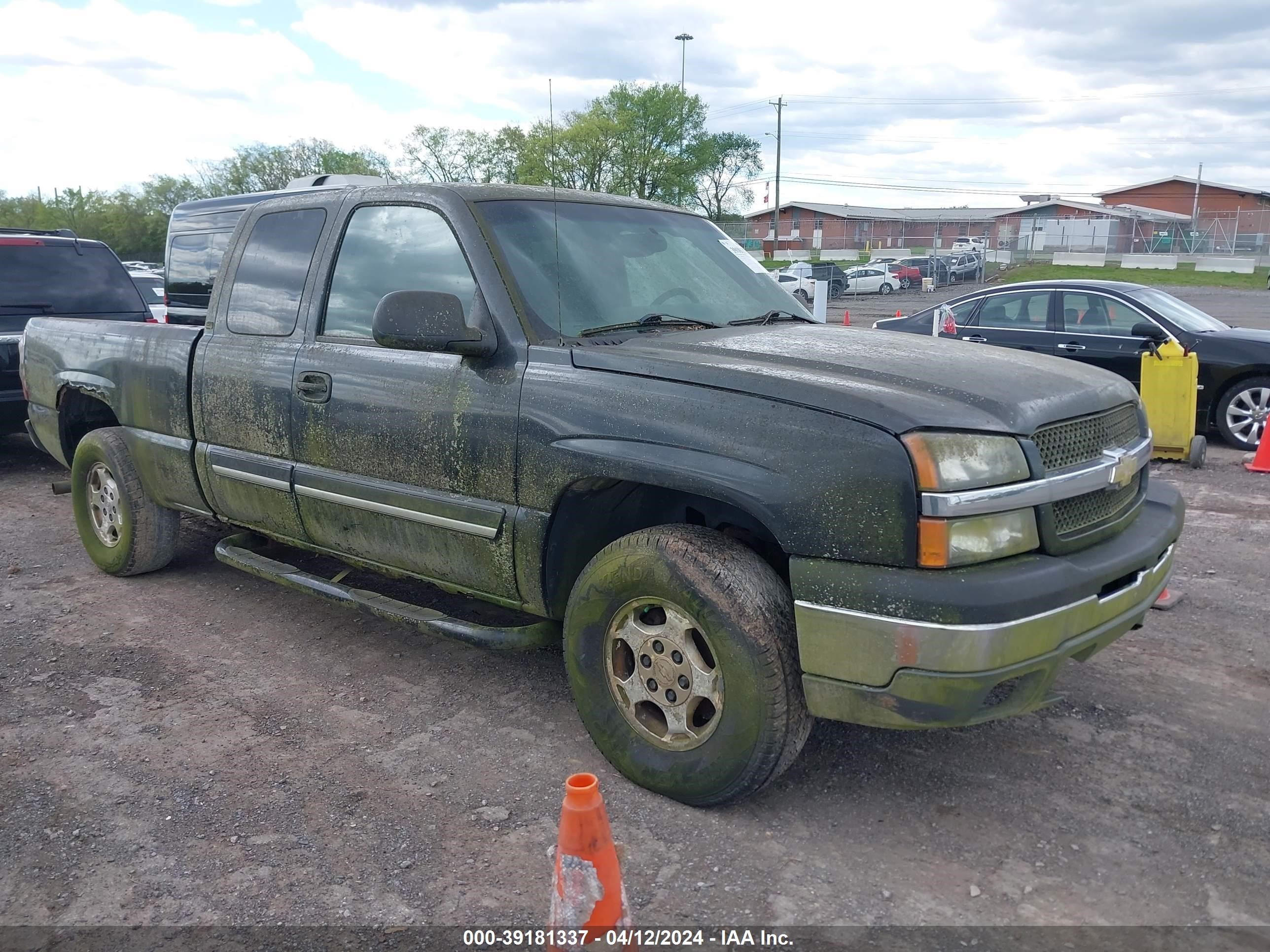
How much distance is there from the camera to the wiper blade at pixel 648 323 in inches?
144

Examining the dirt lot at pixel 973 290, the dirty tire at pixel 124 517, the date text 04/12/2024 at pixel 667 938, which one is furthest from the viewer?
the dirt lot at pixel 973 290

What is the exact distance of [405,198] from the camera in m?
4.04

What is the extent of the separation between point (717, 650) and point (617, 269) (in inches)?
66.0

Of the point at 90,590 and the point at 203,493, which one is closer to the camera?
the point at 203,493

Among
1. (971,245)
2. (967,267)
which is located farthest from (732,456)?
(971,245)

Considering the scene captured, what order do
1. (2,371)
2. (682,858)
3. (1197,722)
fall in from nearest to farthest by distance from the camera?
(682,858) < (1197,722) < (2,371)

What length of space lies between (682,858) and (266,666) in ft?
7.68

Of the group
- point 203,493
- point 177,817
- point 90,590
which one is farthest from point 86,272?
point 177,817

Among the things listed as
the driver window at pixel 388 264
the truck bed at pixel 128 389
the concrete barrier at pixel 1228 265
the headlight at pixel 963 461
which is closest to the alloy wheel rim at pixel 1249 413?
the headlight at pixel 963 461

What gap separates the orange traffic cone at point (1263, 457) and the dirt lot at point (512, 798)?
3.86m

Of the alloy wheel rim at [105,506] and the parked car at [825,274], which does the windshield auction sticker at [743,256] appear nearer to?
the alloy wheel rim at [105,506]

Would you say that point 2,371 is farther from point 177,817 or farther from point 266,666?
point 177,817

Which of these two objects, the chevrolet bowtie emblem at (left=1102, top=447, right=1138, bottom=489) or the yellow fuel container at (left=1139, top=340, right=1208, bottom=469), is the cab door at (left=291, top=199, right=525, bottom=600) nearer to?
the chevrolet bowtie emblem at (left=1102, top=447, right=1138, bottom=489)

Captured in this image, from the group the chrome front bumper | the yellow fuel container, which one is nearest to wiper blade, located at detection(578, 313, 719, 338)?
the chrome front bumper
